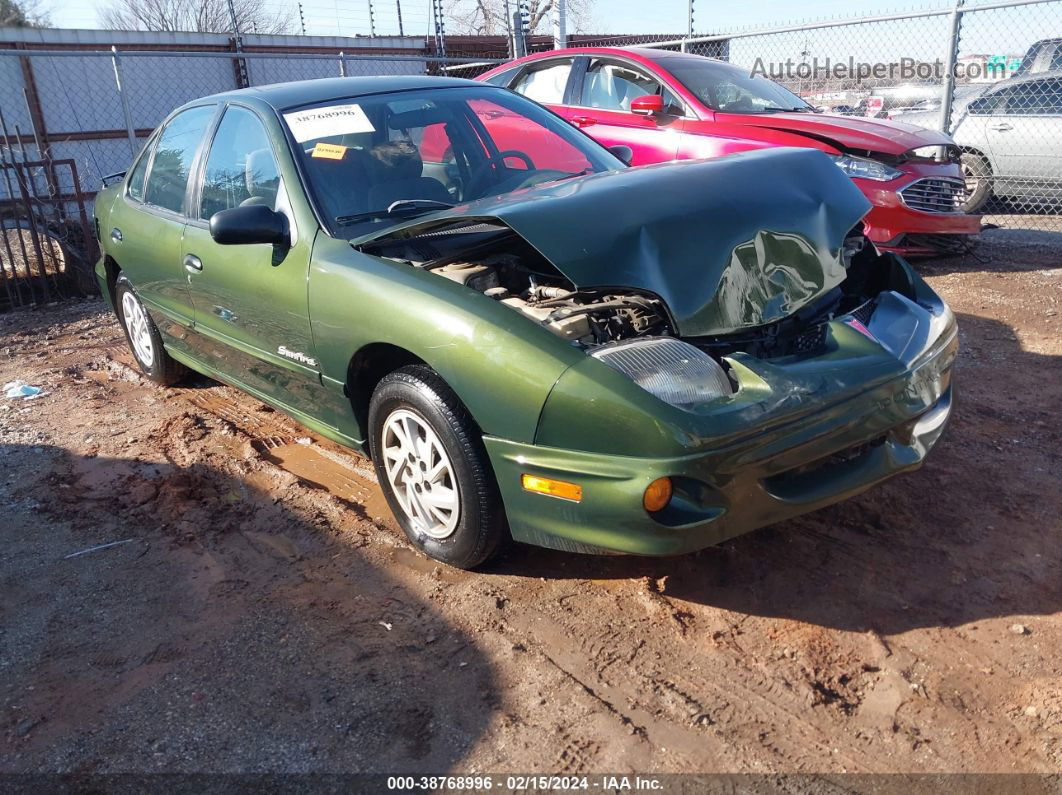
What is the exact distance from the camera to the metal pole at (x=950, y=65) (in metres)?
8.14

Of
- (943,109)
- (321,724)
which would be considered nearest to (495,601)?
(321,724)

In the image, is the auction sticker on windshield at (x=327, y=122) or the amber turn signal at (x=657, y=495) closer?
the amber turn signal at (x=657, y=495)

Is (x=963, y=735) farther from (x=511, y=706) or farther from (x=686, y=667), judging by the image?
(x=511, y=706)

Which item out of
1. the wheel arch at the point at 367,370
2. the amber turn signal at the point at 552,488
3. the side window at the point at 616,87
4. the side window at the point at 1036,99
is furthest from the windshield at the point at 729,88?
the amber turn signal at the point at 552,488

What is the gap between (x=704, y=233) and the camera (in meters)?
3.04

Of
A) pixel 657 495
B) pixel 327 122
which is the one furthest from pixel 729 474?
pixel 327 122

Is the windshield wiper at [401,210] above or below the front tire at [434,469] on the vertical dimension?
above

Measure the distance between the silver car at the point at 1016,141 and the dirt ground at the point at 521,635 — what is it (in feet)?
19.6

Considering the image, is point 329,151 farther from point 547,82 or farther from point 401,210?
point 547,82

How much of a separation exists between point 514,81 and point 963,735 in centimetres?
711

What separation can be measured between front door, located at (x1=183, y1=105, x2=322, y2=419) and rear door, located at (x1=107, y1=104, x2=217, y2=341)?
193mm

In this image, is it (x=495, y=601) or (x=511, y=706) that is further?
(x=495, y=601)

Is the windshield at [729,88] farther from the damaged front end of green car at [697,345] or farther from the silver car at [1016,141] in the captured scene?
the damaged front end of green car at [697,345]

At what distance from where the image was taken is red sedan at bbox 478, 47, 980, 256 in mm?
6652
